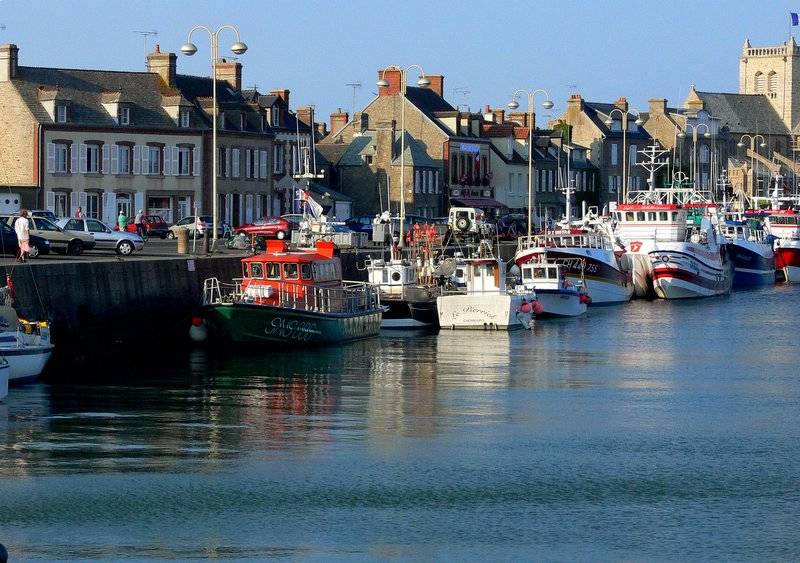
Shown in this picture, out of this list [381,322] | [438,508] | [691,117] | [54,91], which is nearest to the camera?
[438,508]

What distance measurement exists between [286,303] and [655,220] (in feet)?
100

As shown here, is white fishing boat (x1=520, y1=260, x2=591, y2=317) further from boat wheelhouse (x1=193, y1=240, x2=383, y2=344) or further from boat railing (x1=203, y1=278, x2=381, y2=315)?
boat wheelhouse (x1=193, y1=240, x2=383, y2=344)

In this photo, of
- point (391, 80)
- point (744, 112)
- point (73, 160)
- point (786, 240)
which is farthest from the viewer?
point (744, 112)

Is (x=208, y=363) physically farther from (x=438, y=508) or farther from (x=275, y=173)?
(x=275, y=173)

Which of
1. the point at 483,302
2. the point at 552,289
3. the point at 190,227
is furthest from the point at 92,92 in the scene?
the point at 483,302

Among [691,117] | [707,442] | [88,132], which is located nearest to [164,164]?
[88,132]

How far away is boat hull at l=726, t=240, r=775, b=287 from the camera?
275 ft

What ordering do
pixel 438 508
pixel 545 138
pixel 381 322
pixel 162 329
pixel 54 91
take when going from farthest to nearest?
pixel 545 138 → pixel 54 91 → pixel 381 322 → pixel 162 329 → pixel 438 508

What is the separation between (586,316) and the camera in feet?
197

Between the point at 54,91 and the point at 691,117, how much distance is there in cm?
7172

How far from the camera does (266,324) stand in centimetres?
4372

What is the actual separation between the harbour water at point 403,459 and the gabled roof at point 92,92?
36.8 metres

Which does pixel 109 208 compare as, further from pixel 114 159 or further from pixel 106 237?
pixel 106 237

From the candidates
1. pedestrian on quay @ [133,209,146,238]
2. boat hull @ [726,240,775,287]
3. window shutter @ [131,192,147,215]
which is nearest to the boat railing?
pedestrian on quay @ [133,209,146,238]
